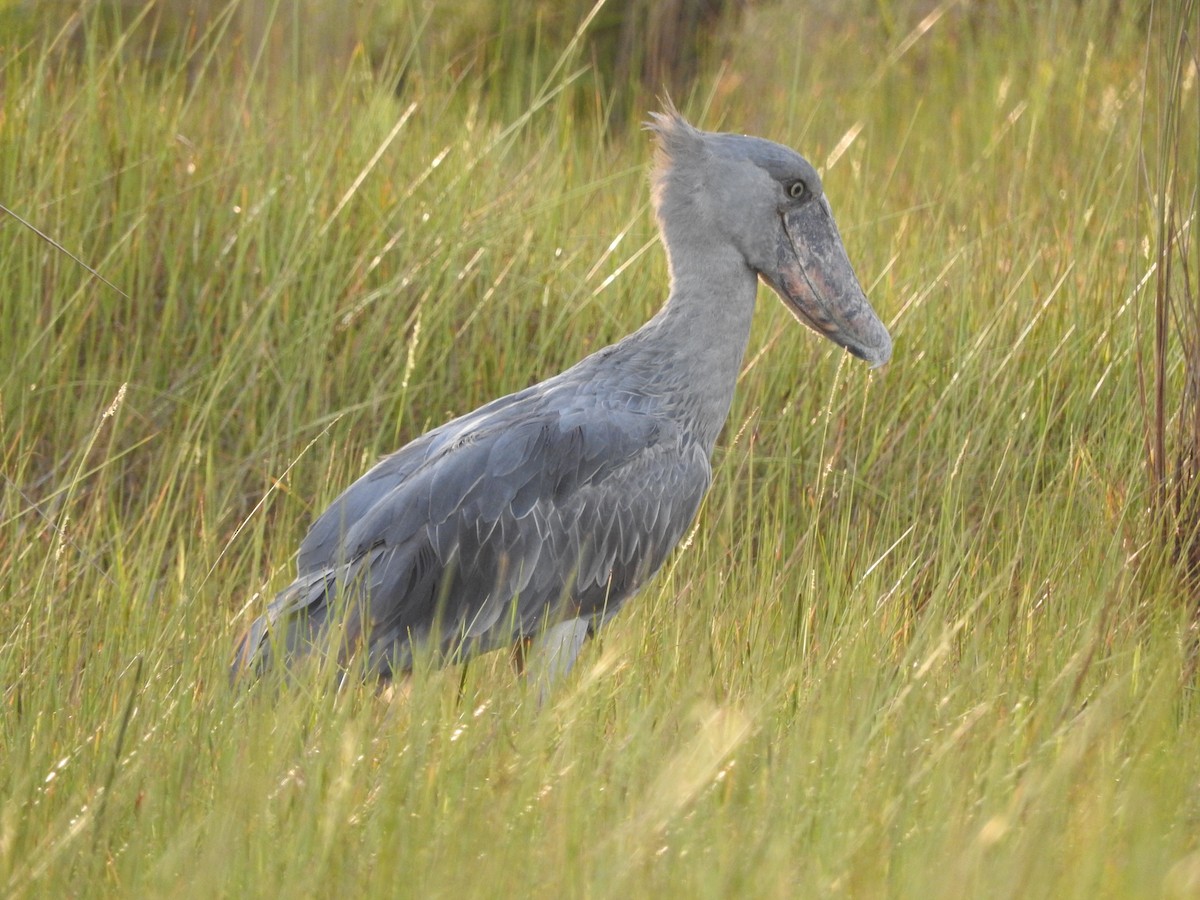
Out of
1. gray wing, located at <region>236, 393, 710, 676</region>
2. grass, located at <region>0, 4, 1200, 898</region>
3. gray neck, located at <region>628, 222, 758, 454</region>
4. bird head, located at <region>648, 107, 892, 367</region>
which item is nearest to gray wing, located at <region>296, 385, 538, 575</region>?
gray wing, located at <region>236, 393, 710, 676</region>

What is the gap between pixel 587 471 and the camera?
3.47 metres

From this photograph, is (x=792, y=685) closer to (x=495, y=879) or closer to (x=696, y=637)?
(x=696, y=637)

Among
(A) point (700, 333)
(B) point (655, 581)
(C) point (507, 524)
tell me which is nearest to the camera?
(C) point (507, 524)

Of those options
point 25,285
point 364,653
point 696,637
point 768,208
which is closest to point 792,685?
point 696,637

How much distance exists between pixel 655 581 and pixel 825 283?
80 centimetres

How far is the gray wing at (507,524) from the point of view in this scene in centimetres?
335

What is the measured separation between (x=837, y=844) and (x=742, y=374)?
2.35 meters

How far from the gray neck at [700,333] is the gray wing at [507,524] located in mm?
113

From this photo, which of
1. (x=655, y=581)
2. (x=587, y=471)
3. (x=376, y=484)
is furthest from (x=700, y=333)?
(x=376, y=484)

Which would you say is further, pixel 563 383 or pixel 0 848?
pixel 563 383

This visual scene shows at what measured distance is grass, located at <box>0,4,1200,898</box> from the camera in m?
2.26

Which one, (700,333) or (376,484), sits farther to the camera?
(700,333)

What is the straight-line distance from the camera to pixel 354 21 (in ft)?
24.7

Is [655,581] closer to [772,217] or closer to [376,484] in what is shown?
[376,484]
